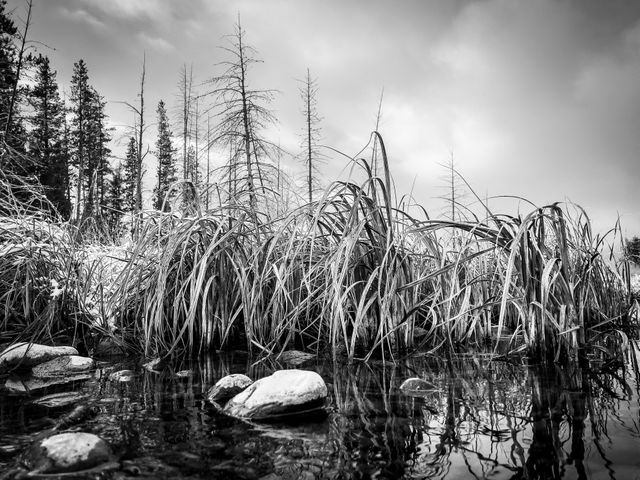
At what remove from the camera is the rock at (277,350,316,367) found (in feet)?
7.92

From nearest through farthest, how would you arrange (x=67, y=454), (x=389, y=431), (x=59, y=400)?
(x=67, y=454) → (x=389, y=431) → (x=59, y=400)

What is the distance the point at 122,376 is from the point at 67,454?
3.99 ft

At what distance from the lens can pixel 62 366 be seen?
232 cm

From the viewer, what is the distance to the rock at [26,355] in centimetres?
237

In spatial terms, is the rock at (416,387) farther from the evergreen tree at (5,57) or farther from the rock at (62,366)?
the evergreen tree at (5,57)

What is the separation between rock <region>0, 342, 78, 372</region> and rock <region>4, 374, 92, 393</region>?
0.33m

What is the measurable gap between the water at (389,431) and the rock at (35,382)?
0.43 ft

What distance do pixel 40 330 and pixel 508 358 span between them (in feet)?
11.7

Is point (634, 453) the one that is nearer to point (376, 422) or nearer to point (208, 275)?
point (376, 422)

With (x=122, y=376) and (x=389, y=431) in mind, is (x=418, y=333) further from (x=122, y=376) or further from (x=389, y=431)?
(x=122, y=376)

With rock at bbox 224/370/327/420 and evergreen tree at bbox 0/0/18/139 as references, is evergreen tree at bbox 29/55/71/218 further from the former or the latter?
rock at bbox 224/370/327/420

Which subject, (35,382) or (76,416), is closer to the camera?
(76,416)

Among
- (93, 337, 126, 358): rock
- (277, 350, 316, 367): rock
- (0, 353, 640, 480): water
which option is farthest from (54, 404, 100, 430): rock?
(93, 337, 126, 358): rock

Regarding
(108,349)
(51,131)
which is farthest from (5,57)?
(108,349)
